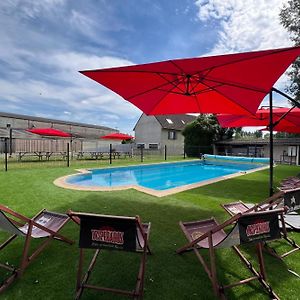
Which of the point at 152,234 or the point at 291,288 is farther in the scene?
the point at 152,234

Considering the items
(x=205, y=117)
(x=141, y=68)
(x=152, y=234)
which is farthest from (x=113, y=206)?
(x=205, y=117)

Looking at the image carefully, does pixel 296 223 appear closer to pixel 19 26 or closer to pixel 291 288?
pixel 291 288

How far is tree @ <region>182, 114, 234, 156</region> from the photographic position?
2636cm

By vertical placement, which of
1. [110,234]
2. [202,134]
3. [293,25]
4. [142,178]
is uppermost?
[293,25]

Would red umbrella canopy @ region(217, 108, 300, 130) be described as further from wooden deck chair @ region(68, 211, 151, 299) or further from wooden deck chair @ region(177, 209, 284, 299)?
wooden deck chair @ region(68, 211, 151, 299)

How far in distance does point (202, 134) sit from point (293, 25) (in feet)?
44.0

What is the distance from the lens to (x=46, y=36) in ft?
33.2

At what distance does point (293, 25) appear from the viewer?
49.1 feet

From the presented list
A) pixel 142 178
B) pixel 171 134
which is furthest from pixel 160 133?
pixel 142 178

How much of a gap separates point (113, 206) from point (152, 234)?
1.97m

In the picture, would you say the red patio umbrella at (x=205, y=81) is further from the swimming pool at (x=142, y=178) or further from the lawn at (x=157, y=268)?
the swimming pool at (x=142, y=178)

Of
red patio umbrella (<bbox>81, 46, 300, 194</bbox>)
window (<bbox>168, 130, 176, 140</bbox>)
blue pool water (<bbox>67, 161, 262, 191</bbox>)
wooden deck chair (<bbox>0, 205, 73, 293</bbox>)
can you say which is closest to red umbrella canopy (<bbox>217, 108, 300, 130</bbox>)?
red patio umbrella (<bbox>81, 46, 300, 194</bbox>)

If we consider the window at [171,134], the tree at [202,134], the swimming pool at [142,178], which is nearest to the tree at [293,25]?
the swimming pool at [142,178]

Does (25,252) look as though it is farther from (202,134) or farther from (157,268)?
(202,134)
